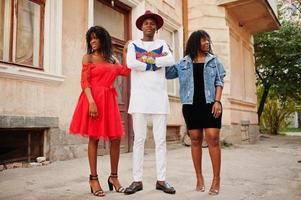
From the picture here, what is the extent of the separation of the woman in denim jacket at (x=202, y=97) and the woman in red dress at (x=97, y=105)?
74 cm

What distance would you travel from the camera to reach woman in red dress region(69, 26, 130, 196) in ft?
11.0

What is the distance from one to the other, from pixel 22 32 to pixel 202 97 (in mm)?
3448

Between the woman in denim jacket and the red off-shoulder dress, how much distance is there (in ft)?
2.49

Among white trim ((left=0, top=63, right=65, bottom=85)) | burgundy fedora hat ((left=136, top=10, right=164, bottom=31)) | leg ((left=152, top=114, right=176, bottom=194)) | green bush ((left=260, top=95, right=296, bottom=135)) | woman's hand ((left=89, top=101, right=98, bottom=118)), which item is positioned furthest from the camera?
green bush ((left=260, top=95, right=296, bottom=135))

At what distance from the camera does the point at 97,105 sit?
342cm

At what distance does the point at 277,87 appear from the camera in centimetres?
1424

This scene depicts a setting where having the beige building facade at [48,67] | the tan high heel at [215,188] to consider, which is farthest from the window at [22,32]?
the tan high heel at [215,188]

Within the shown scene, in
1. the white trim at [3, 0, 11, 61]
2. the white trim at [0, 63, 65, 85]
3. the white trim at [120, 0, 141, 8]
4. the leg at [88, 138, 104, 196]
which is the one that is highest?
the white trim at [120, 0, 141, 8]

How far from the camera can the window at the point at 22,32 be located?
5.19m

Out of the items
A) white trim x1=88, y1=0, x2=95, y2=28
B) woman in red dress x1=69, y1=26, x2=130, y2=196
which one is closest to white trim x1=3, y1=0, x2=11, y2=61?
white trim x1=88, y1=0, x2=95, y2=28

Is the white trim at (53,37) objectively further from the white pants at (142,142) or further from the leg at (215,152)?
the leg at (215,152)

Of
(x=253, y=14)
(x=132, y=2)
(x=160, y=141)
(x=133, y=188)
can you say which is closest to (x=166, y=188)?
(x=133, y=188)

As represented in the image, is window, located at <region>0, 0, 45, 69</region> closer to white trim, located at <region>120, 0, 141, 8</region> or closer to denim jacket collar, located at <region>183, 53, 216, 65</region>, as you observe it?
white trim, located at <region>120, 0, 141, 8</region>

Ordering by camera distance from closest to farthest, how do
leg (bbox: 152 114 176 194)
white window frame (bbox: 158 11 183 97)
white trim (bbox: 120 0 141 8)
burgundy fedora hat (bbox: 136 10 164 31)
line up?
leg (bbox: 152 114 176 194) → burgundy fedora hat (bbox: 136 10 164 31) → white trim (bbox: 120 0 141 8) → white window frame (bbox: 158 11 183 97)
